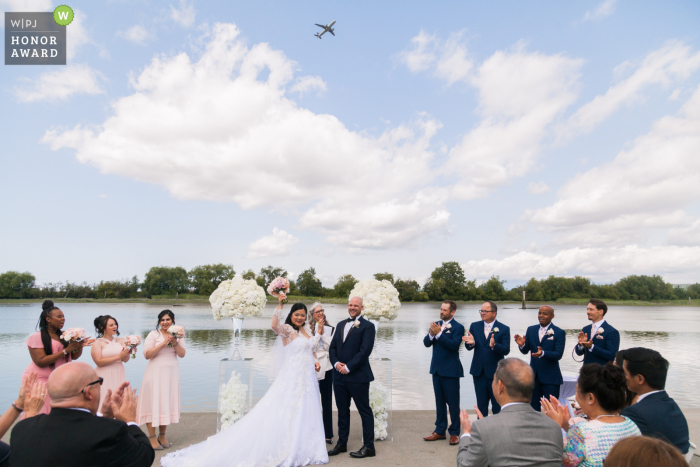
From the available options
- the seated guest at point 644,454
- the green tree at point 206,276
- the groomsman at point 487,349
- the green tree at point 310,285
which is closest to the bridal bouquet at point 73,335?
the groomsman at point 487,349

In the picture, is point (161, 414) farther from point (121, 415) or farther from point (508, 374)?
point (508, 374)

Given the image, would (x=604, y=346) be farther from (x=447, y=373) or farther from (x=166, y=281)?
(x=166, y=281)

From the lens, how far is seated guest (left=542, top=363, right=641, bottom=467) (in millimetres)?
2402

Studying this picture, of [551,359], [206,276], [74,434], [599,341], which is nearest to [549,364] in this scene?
[551,359]

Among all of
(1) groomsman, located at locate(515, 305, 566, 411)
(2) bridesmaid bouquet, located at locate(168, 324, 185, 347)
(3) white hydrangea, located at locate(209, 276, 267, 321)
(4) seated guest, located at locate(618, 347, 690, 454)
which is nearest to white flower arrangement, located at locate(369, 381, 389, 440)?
(1) groomsman, located at locate(515, 305, 566, 411)

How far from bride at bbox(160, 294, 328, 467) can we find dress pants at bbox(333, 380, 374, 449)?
402mm

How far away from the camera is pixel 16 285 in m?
73.7

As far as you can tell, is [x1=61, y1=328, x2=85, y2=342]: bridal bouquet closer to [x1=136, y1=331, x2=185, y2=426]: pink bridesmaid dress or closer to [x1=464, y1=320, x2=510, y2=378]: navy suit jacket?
[x1=136, y1=331, x2=185, y2=426]: pink bridesmaid dress

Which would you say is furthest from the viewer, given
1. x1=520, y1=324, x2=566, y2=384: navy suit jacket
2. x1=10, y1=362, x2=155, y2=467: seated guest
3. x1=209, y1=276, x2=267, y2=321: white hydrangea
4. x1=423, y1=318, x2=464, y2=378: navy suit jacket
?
x1=209, y1=276, x2=267, y2=321: white hydrangea

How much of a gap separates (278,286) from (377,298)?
1896mm

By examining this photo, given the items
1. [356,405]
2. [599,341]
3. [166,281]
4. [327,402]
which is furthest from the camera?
[166,281]

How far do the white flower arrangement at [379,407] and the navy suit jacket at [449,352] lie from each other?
851 millimetres

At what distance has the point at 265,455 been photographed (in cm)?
491

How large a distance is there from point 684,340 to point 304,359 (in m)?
24.3
